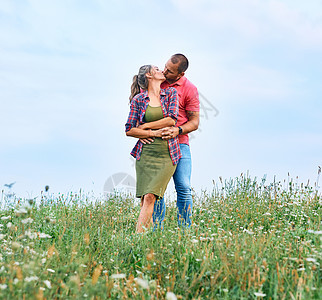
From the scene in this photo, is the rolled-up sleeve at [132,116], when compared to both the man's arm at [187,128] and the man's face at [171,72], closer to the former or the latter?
the man's arm at [187,128]

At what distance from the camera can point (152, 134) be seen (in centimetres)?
526

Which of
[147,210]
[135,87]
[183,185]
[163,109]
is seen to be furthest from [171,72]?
[147,210]

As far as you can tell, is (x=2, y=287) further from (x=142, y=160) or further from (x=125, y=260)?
(x=142, y=160)

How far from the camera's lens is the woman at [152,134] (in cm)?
527

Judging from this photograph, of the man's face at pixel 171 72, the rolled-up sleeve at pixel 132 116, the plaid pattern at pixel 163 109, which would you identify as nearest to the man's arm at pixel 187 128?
the plaid pattern at pixel 163 109

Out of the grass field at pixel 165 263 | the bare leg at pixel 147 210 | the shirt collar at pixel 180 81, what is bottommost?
the grass field at pixel 165 263

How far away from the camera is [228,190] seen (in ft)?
24.9

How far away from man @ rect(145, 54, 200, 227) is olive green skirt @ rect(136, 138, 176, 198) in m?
0.45

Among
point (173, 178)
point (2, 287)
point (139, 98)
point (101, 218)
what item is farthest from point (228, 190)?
point (2, 287)

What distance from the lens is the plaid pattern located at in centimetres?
530

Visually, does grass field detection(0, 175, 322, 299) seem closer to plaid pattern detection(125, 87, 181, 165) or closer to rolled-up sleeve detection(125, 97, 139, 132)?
plaid pattern detection(125, 87, 181, 165)

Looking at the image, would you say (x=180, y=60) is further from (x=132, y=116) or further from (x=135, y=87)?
(x=132, y=116)

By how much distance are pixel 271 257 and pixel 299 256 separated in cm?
30

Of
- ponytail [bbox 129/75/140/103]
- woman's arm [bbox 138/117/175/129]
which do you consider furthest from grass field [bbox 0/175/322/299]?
ponytail [bbox 129/75/140/103]
